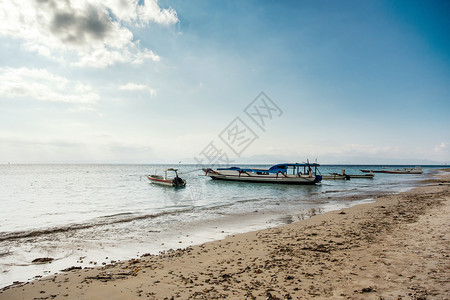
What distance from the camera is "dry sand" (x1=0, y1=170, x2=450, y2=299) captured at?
5289 mm

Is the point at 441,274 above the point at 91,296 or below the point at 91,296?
above

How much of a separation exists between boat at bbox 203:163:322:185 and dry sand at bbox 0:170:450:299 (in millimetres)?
35809

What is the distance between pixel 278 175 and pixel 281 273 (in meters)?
41.7

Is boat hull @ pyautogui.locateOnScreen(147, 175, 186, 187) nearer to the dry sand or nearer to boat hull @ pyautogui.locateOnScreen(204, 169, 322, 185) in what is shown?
boat hull @ pyautogui.locateOnScreen(204, 169, 322, 185)

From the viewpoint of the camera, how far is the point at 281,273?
6258 millimetres

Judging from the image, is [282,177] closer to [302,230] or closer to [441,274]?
[302,230]

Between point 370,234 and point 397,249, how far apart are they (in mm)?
2144

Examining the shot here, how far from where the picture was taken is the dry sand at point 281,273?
17.4 feet

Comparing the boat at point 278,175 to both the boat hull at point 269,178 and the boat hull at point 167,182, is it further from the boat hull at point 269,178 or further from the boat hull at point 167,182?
the boat hull at point 167,182

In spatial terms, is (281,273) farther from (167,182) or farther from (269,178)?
(269,178)

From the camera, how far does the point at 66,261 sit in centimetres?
866

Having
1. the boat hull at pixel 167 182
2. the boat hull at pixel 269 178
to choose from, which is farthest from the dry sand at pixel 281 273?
the boat hull at pixel 269 178

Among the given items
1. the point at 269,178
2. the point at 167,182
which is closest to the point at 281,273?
the point at 167,182

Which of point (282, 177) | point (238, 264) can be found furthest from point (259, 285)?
point (282, 177)
